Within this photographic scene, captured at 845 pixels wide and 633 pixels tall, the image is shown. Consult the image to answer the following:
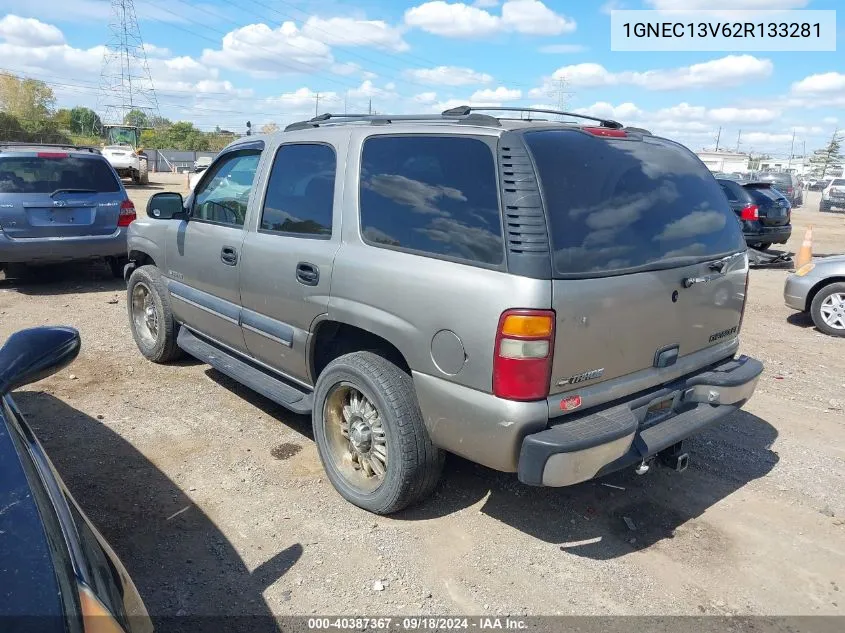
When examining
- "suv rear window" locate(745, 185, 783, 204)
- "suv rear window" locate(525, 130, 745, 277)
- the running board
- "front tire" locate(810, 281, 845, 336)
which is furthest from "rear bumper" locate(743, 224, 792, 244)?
the running board

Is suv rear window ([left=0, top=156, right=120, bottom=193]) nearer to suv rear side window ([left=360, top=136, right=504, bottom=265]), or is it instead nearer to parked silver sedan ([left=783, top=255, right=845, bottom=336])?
suv rear side window ([left=360, top=136, right=504, bottom=265])

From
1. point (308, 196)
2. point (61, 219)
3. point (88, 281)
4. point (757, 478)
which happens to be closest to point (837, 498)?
point (757, 478)

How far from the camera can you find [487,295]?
2771mm

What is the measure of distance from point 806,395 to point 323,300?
4.34 m

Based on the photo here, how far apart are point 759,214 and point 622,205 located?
10.7 m

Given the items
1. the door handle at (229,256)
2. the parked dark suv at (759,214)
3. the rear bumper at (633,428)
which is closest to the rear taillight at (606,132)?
the rear bumper at (633,428)

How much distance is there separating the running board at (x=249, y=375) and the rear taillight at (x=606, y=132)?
214 centimetres

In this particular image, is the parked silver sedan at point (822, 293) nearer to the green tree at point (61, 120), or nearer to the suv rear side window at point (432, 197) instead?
the suv rear side window at point (432, 197)

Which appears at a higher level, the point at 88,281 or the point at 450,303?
the point at 450,303

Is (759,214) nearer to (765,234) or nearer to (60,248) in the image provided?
(765,234)

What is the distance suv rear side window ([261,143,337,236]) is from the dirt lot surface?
1.48 metres

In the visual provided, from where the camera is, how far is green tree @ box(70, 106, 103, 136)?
90.9m

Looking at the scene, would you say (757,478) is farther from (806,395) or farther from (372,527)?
(372,527)

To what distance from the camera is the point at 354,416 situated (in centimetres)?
356
